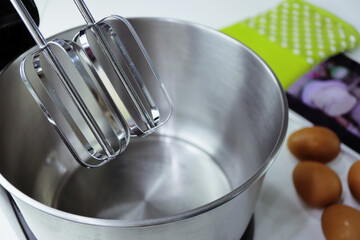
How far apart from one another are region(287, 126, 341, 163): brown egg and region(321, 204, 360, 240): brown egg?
3.0 inches

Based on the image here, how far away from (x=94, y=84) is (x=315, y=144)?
276 mm

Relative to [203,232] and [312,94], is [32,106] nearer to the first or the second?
[203,232]

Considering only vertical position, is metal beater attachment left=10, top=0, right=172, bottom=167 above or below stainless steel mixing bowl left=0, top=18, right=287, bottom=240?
above

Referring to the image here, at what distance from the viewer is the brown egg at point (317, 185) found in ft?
1.54

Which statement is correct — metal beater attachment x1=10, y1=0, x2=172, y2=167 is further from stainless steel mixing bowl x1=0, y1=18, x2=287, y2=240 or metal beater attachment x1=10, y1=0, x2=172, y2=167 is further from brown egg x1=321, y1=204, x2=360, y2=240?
brown egg x1=321, y1=204, x2=360, y2=240

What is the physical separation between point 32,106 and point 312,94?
1.29 feet

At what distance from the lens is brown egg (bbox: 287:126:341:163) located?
1.70ft

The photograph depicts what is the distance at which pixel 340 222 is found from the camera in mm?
441

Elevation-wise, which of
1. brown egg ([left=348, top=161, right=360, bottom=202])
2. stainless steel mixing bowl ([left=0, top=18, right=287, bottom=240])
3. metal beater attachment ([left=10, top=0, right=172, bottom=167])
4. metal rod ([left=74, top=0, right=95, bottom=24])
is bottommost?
brown egg ([left=348, top=161, right=360, bottom=202])

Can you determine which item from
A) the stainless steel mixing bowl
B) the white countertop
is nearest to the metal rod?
the stainless steel mixing bowl

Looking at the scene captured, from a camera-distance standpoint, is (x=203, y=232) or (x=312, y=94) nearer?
(x=203, y=232)

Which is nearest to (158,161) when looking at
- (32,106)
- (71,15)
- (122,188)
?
(122,188)

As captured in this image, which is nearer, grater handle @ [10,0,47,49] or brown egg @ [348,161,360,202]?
grater handle @ [10,0,47,49]

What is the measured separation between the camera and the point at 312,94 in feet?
2.06
